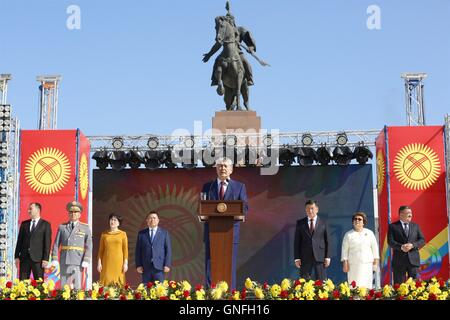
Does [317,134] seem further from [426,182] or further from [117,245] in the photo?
[117,245]

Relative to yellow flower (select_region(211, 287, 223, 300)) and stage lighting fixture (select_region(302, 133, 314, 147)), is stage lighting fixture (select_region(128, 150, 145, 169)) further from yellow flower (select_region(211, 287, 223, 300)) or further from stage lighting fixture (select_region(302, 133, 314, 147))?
yellow flower (select_region(211, 287, 223, 300))

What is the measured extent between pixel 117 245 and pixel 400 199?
8517 mm

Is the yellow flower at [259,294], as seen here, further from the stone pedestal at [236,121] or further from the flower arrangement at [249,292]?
the stone pedestal at [236,121]

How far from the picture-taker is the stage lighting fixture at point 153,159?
19.4 m

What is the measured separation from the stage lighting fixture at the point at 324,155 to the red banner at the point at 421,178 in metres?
1.98

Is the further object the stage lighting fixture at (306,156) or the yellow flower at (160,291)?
the stage lighting fixture at (306,156)

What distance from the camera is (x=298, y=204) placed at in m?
19.5

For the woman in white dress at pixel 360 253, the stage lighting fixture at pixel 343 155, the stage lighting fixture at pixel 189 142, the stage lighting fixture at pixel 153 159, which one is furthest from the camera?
the stage lighting fixture at pixel 153 159

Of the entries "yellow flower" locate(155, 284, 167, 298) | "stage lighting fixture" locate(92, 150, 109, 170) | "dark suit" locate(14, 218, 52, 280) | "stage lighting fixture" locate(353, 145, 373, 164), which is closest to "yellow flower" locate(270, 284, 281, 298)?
"yellow flower" locate(155, 284, 167, 298)

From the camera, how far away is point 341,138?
61.3ft

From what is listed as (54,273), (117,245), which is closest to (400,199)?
(54,273)

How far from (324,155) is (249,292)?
12338 millimetres

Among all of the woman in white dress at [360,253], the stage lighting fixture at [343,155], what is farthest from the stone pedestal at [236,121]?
the woman in white dress at [360,253]

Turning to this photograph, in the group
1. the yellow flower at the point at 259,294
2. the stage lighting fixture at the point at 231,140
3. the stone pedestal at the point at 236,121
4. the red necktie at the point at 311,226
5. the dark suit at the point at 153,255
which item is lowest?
the yellow flower at the point at 259,294
